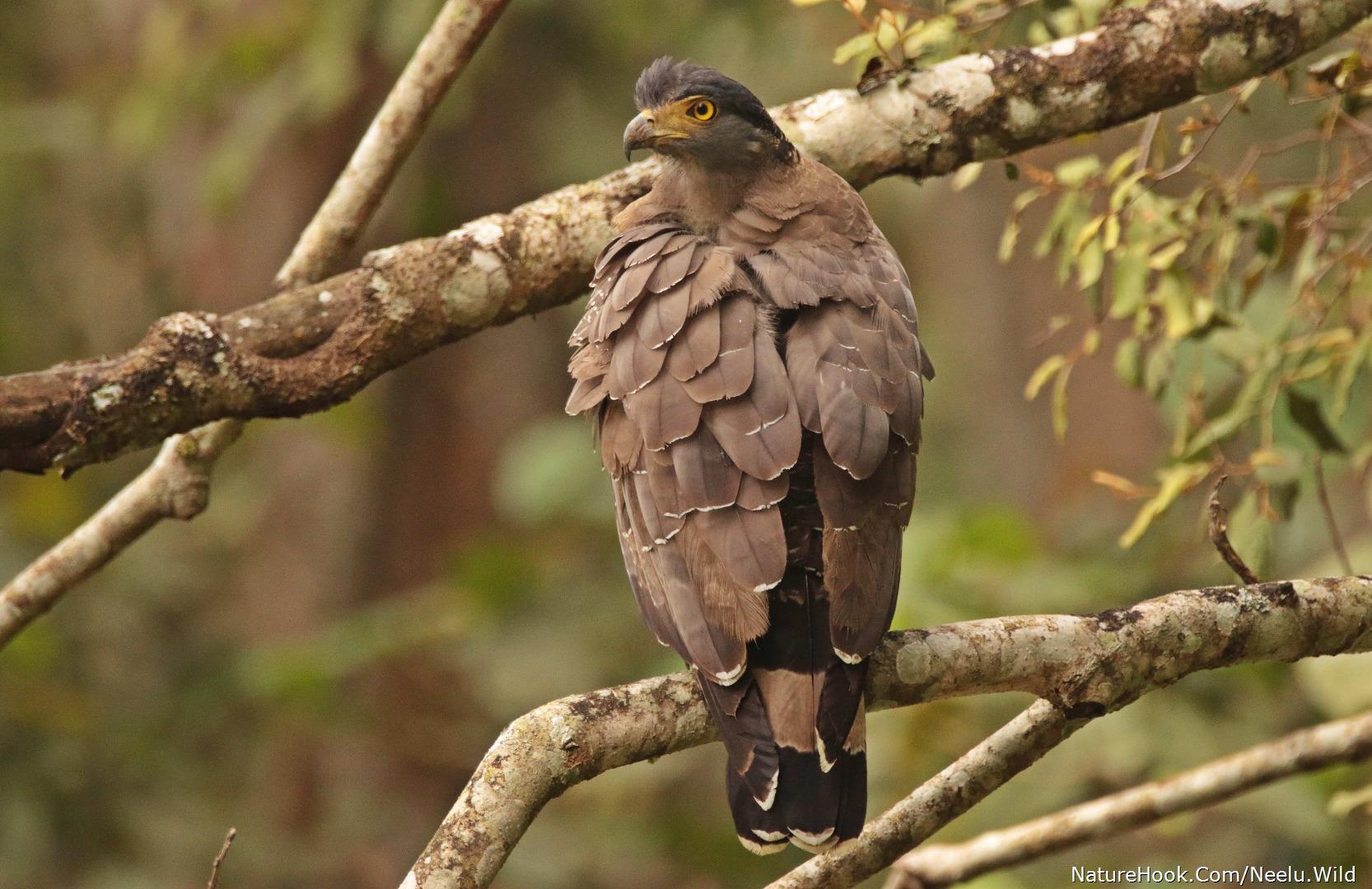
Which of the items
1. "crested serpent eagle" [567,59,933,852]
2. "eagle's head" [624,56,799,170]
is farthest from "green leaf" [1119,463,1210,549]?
"eagle's head" [624,56,799,170]

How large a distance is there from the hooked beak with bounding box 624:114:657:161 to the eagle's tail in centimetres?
160

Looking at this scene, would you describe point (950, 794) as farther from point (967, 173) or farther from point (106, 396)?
point (106, 396)

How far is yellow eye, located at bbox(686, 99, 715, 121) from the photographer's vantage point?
4301 millimetres

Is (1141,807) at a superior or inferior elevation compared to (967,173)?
inferior

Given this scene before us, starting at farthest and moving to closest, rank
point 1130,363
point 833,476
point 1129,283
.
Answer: point 1130,363, point 1129,283, point 833,476

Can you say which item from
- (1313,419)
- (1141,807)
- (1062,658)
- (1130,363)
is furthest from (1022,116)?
(1141,807)

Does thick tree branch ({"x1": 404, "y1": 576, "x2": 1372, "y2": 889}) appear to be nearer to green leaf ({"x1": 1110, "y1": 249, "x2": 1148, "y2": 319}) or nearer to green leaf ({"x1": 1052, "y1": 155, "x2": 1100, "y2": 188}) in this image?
green leaf ({"x1": 1110, "y1": 249, "x2": 1148, "y2": 319})

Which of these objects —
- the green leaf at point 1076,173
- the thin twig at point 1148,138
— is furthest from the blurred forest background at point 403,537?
the thin twig at point 1148,138

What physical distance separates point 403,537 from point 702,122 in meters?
6.46

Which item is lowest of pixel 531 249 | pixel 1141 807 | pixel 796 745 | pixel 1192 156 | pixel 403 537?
pixel 1141 807

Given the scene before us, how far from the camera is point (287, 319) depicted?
3.69 metres

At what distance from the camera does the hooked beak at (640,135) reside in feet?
13.8

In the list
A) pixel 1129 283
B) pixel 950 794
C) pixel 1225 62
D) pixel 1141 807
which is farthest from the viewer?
pixel 1129 283

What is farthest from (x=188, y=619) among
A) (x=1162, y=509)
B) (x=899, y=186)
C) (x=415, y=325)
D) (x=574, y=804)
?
(x=1162, y=509)
